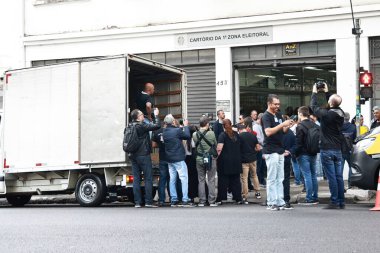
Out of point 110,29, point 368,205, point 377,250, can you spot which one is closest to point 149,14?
point 110,29

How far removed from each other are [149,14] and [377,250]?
1611 centimetres

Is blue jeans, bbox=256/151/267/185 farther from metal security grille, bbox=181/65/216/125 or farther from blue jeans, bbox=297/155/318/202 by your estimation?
metal security grille, bbox=181/65/216/125

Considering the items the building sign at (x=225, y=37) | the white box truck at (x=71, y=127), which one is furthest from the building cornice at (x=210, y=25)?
the white box truck at (x=71, y=127)

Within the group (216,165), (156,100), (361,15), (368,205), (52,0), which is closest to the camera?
(368,205)

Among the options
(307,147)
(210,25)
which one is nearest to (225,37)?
(210,25)

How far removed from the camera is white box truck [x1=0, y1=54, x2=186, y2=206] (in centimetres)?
1491

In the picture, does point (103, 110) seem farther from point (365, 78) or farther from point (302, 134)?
point (365, 78)

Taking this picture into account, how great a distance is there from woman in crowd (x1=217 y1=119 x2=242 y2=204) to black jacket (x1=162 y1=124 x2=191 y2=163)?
80cm

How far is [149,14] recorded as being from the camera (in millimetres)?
22797

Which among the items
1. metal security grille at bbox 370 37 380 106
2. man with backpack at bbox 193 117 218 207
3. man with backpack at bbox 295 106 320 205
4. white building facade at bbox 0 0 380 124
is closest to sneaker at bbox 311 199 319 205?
man with backpack at bbox 295 106 320 205

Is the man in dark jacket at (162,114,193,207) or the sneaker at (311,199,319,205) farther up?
the man in dark jacket at (162,114,193,207)

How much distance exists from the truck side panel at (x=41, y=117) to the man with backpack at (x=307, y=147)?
473 cm

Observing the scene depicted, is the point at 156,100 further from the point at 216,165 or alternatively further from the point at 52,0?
the point at 52,0

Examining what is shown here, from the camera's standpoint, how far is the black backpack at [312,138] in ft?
47.0
